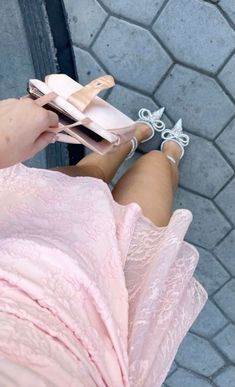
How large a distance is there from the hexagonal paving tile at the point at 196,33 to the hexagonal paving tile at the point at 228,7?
0.05 ft

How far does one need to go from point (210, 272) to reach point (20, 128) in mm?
947

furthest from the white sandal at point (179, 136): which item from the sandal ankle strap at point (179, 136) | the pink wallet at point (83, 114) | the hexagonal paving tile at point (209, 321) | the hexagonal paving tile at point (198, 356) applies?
the hexagonal paving tile at point (198, 356)

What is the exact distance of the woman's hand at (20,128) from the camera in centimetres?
82

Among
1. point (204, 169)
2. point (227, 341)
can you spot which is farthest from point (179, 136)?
point (227, 341)

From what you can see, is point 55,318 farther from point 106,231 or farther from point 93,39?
point 93,39

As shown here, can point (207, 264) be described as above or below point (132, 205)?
below

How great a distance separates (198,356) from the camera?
175 centimetres

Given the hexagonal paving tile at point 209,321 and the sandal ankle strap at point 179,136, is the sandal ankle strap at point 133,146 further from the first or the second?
the hexagonal paving tile at point 209,321

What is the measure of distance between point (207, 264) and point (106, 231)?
66 centimetres

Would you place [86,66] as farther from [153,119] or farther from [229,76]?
[229,76]

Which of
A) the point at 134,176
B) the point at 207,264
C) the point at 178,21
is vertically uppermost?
the point at 178,21

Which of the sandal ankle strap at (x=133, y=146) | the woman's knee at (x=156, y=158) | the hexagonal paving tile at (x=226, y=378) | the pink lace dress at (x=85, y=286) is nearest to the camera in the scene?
the pink lace dress at (x=85, y=286)

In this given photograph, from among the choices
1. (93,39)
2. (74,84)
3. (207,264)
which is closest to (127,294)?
(74,84)

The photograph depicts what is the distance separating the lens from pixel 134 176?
1310 millimetres
